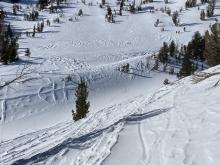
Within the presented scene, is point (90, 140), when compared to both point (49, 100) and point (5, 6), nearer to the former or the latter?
point (49, 100)

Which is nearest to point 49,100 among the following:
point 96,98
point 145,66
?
point 96,98

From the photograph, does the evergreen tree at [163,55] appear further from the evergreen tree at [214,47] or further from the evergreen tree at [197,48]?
the evergreen tree at [214,47]

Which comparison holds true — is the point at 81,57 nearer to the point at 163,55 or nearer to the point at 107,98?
the point at 163,55

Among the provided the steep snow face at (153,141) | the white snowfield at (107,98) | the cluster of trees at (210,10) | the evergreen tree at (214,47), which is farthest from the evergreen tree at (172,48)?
the steep snow face at (153,141)

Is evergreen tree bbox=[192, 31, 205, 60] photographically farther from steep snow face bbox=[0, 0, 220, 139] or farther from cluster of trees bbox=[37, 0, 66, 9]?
cluster of trees bbox=[37, 0, 66, 9]

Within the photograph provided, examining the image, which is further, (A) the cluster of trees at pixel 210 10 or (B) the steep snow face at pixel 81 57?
(A) the cluster of trees at pixel 210 10

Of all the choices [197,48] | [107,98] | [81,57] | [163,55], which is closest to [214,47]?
[107,98]

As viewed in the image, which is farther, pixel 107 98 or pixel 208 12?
pixel 208 12

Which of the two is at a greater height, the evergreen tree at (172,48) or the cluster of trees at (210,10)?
the cluster of trees at (210,10)

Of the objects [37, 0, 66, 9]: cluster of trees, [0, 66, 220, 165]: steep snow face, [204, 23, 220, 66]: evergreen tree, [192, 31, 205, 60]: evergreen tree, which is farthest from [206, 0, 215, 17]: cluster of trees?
[0, 66, 220, 165]: steep snow face
